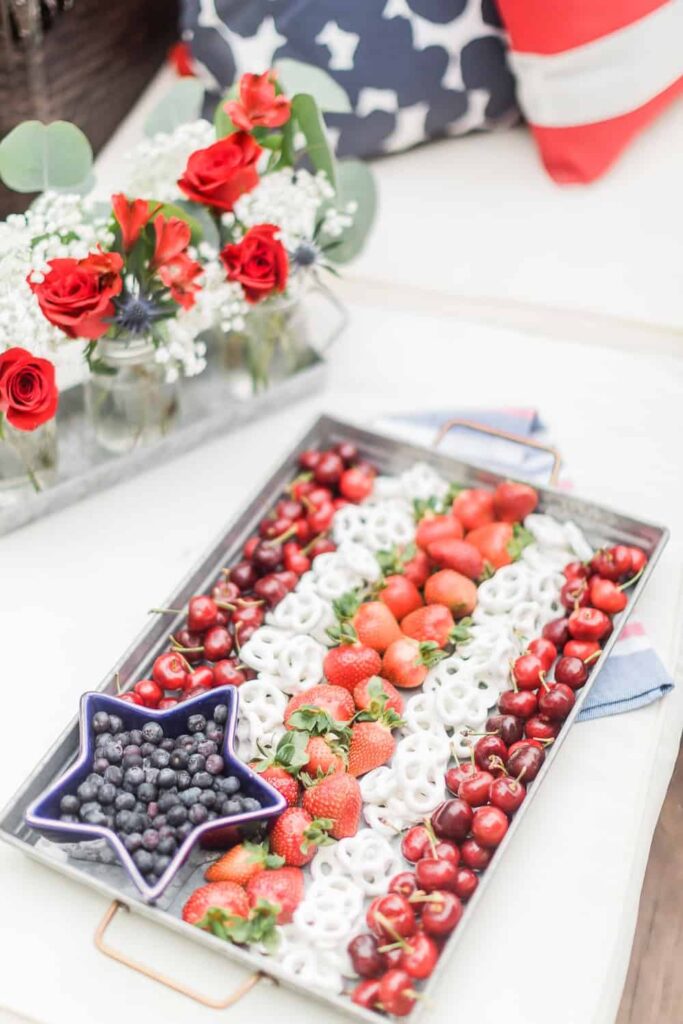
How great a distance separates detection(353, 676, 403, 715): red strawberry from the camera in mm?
1066

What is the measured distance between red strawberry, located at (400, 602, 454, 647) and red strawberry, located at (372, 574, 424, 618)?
2 centimetres

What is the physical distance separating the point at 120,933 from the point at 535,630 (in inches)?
20.3

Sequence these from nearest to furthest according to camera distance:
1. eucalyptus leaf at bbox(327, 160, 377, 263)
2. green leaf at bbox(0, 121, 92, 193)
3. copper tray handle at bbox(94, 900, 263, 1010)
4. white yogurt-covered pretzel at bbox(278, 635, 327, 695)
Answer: copper tray handle at bbox(94, 900, 263, 1010) → white yogurt-covered pretzel at bbox(278, 635, 327, 695) → green leaf at bbox(0, 121, 92, 193) → eucalyptus leaf at bbox(327, 160, 377, 263)

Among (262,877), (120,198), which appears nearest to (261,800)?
(262,877)

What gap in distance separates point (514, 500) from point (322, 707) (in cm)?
36

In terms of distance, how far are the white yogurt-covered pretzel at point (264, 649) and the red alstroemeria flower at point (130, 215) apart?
448mm

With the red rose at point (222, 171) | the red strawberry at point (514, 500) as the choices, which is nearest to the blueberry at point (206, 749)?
the red strawberry at point (514, 500)

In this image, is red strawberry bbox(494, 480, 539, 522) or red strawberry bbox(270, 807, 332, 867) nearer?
red strawberry bbox(270, 807, 332, 867)

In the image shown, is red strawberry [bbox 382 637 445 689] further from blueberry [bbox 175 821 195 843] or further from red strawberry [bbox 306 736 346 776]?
blueberry [bbox 175 821 195 843]

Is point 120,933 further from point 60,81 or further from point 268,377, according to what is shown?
point 60,81

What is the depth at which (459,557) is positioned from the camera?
1.21 m

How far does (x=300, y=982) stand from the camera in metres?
0.86

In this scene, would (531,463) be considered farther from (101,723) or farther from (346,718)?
(101,723)

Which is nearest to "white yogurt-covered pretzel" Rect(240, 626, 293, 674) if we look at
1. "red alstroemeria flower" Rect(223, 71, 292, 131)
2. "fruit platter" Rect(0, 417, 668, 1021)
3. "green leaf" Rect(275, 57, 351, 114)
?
"fruit platter" Rect(0, 417, 668, 1021)
